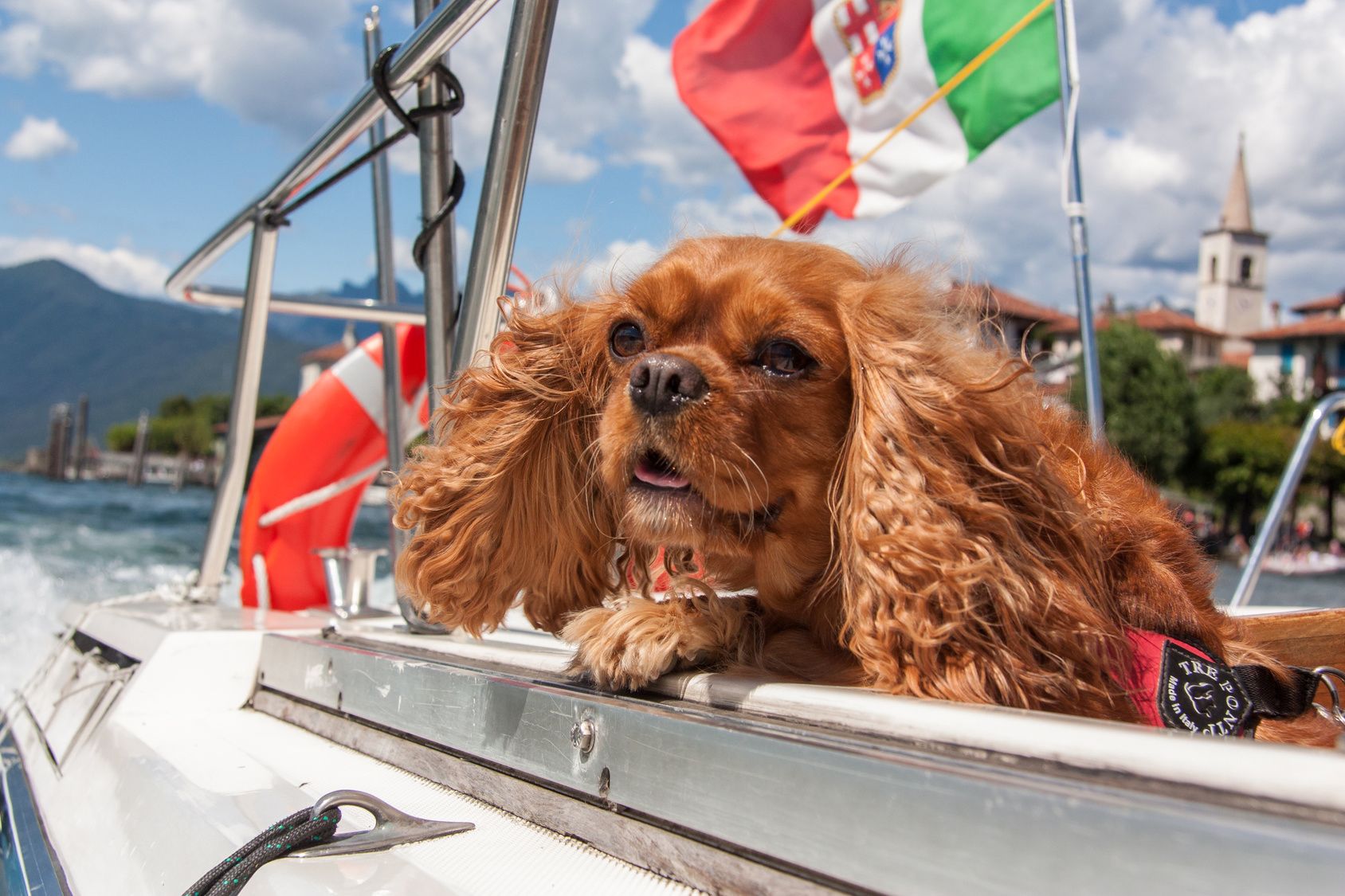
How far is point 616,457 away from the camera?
5.19 ft

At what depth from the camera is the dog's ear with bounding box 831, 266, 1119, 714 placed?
4.17 feet

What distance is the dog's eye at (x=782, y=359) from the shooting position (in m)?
1.54

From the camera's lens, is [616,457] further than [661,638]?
Yes

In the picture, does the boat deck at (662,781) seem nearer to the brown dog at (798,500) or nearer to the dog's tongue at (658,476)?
the brown dog at (798,500)

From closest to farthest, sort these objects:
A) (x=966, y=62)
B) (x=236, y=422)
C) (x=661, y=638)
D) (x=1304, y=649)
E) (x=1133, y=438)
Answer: (x=661, y=638)
(x=1304, y=649)
(x=236, y=422)
(x=966, y=62)
(x=1133, y=438)

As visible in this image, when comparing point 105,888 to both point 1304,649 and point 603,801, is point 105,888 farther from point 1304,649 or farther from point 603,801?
point 1304,649

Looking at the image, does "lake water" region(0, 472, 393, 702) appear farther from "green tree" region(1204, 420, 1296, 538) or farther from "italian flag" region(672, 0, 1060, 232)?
"green tree" region(1204, 420, 1296, 538)

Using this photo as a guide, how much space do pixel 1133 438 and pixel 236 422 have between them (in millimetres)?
53195

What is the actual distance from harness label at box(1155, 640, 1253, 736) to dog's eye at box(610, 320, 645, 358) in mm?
916

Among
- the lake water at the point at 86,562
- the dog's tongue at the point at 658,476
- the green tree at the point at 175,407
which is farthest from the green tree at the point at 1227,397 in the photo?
the green tree at the point at 175,407

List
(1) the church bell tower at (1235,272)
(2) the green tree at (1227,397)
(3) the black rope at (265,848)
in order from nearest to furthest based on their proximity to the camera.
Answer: (3) the black rope at (265,848) → (2) the green tree at (1227,397) → (1) the church bell tower at (1235,272)

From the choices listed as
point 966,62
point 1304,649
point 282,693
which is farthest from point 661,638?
point 966,62

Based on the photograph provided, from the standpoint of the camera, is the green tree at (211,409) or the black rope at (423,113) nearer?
the black rope at (423,113)

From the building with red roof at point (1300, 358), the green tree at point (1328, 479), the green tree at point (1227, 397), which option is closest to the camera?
the green tree at point (1328, 479)
